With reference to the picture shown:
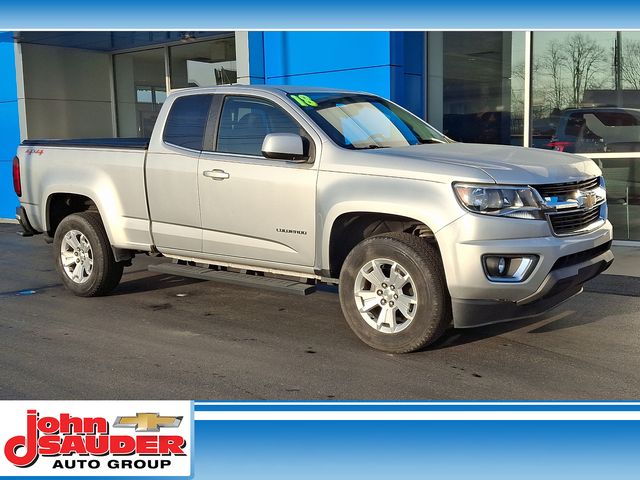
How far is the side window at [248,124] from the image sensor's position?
20.1 ft

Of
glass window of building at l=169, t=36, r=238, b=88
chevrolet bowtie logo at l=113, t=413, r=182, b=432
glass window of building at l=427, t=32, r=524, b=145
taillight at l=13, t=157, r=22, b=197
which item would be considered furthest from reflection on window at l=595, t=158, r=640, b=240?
chevrolet bowtie logo at l=113, t=413, r=182, b=432

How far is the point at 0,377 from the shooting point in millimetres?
5125

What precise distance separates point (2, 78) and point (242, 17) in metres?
13.3

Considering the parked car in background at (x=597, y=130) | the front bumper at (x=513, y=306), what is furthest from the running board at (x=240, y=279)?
the parked car in background at (x=597, y=130)

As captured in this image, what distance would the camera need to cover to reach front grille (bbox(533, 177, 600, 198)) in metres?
5.16

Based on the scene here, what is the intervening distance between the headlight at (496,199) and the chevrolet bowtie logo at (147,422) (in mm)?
2367

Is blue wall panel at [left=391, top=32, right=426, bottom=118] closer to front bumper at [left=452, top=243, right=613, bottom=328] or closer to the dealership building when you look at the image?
the dealership building

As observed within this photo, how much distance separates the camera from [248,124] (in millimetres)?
6320

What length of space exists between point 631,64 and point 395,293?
21.2 ft

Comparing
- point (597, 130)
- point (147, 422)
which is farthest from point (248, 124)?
point (597, 130)

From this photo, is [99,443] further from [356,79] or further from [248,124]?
[356,79]

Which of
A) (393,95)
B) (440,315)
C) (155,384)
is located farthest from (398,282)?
(393,95)

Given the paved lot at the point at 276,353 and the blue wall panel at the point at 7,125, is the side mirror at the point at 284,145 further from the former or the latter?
the blue wall panel at the point at 7,125

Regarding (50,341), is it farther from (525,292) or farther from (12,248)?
(12,248)
